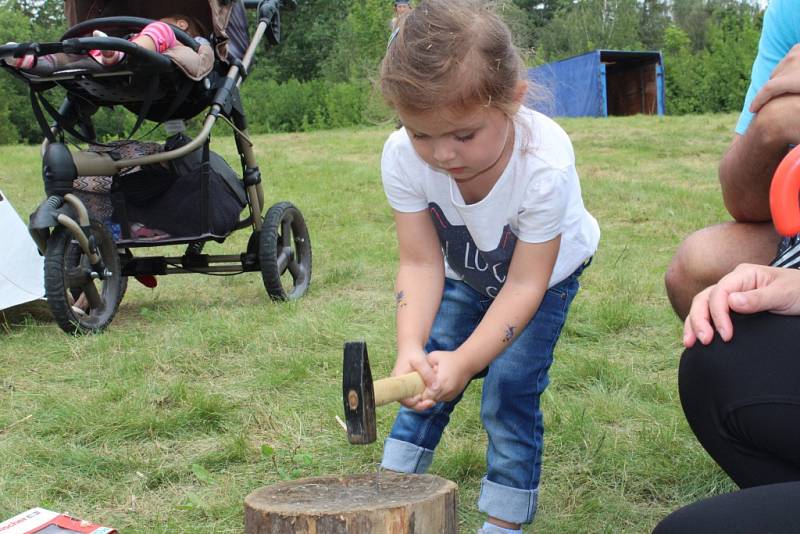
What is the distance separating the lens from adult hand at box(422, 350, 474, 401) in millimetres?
1727

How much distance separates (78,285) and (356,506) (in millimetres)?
2449

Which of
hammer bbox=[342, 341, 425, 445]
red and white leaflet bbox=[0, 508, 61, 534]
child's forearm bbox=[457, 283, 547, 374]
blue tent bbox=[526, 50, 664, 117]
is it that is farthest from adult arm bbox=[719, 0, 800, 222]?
blue tent bbox=[526, 50, 664, 117]

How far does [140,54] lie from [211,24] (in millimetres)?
989

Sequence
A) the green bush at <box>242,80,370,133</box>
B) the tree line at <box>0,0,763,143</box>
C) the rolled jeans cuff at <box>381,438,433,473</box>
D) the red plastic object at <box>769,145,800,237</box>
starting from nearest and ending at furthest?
the red plastic object at <box>769,145,800,237</box> → the rolled jeans cuff at <box>381,438,433,473</box> → the green bush at <box>242,80,370,133</box> → the tree line at <box>0,0,763,143</box>

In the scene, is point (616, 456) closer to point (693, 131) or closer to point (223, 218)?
Answer: point (223, 218)

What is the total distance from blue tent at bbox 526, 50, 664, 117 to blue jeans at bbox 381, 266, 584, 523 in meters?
14.8

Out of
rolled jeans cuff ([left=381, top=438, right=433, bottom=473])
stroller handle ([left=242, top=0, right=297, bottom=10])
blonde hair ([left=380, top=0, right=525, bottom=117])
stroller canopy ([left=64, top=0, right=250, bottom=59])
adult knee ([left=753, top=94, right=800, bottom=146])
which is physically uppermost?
stroller handle ([left=242, top=0, right=297, bottom=10])

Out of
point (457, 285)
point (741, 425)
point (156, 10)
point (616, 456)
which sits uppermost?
point (156, 10)

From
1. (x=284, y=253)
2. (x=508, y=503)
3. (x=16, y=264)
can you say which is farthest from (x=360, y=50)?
(x=508, y=503)

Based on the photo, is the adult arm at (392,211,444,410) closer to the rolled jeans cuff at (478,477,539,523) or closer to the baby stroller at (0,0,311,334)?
the rolled jeans cuff at (478,477,539,523)

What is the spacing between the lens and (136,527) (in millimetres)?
2094

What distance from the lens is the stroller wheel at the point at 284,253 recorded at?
4129mm

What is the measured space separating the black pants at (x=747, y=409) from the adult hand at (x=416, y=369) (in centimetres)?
48

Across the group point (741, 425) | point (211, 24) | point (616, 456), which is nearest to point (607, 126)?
point (211, 24)
